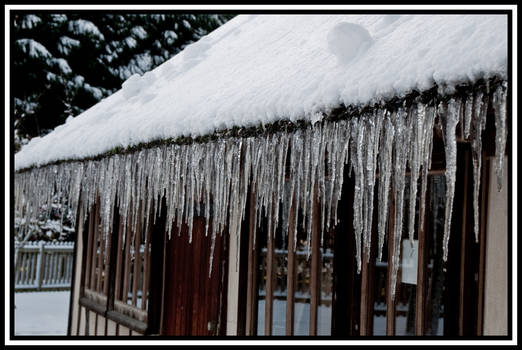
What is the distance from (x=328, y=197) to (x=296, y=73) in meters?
1.67

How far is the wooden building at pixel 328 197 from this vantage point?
219 cm

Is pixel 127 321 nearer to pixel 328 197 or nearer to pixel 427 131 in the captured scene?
pixel 328 197

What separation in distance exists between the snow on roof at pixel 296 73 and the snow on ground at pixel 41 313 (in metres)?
6.56

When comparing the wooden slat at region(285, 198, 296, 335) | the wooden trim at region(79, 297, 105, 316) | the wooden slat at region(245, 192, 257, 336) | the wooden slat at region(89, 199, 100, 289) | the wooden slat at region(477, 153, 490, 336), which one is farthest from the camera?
the wooden slat at region(89, 199, 100, 289)

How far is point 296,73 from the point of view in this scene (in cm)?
314

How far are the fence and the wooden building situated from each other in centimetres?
894

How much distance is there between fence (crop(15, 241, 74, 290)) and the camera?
1506 centimetres

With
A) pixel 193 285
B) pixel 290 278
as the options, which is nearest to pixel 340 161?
pixel 290 278

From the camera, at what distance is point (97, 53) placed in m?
16.3

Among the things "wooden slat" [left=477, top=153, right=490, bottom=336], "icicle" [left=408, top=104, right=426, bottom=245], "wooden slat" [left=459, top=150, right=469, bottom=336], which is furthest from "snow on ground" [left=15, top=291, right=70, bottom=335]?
"icicle" [left=408, top=104, right=426, bottom=245]

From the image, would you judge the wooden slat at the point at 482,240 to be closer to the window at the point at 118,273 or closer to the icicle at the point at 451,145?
the icicle at the point at 451,145

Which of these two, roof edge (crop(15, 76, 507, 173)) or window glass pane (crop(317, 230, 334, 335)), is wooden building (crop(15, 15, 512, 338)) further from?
window glass pane (crop(317, 230, 334, 335))

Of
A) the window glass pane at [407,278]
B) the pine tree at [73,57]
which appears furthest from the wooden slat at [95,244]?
the pine tree at [73,57]

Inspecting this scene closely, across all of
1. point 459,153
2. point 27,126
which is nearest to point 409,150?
point 459,153
